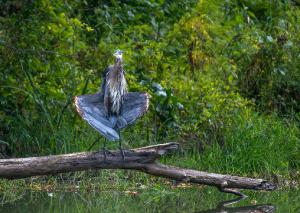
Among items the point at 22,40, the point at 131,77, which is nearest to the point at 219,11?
the point at 131,77

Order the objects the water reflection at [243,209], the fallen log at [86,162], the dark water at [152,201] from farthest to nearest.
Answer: the dark water at [152,201]
the water reflection at [243,209]
the fallen log at [86,162]

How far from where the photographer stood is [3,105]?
9.09 meters

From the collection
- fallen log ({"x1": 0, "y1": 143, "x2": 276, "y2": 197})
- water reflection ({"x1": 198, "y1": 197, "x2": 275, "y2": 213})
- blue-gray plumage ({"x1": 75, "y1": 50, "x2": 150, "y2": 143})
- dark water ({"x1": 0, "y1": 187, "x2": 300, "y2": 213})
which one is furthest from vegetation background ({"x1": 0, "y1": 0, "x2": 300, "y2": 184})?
fallen log ({"x1": 0, "y1": 143, "x2": 276, "y2": 197})

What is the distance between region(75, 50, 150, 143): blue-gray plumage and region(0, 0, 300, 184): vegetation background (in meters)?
1.55

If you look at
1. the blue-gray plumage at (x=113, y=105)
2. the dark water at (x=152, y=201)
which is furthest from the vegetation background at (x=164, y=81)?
the blue-gray plumage at (x=113, y=105)

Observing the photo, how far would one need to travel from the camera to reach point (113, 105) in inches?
282

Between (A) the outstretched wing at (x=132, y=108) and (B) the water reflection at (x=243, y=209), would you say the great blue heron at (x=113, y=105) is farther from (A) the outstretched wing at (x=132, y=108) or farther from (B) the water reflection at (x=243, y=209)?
(B) the water reflection at (x=243, y=209)

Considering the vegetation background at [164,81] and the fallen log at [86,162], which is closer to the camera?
the fallen log at [86,162]

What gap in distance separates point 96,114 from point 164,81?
273cm

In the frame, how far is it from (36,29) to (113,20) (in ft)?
6.40

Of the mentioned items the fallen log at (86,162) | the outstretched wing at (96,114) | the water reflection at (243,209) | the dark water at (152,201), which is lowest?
the dark water at (152,201)

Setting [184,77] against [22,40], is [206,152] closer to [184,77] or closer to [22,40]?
[184,77]

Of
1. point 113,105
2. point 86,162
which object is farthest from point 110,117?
point 86,162

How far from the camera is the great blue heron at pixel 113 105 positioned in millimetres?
6887
